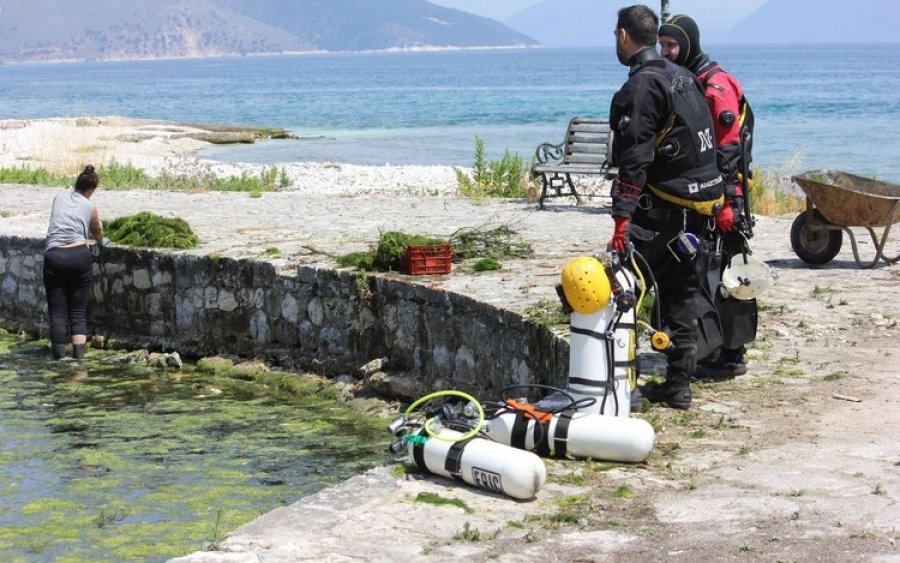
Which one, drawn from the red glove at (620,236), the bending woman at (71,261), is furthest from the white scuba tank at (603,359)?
the bending woman at (71,261)

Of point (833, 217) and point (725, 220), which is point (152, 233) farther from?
point (725, 220)

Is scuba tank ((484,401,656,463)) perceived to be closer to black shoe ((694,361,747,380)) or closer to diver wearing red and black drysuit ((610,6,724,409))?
diver wearing red and black drysuit ((610,6,724,409))

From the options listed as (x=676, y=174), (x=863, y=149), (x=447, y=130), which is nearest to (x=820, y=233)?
(x=676, y=174)

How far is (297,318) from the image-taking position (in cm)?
1184

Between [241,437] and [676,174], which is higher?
[676,174]

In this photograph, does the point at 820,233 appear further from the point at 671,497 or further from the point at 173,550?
the point at 173,550

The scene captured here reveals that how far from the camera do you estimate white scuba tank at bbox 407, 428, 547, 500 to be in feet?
19.6

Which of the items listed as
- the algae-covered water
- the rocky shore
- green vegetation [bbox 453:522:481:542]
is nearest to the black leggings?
the algae-covered water

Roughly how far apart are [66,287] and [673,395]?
694cm

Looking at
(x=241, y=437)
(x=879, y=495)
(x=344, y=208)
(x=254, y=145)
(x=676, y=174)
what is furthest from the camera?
(x=254, y=145)

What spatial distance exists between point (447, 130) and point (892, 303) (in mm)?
45520

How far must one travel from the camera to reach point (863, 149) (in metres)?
42.2

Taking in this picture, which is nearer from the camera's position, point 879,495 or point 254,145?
point 879,495

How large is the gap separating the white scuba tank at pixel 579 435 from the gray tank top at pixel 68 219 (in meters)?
6.80
